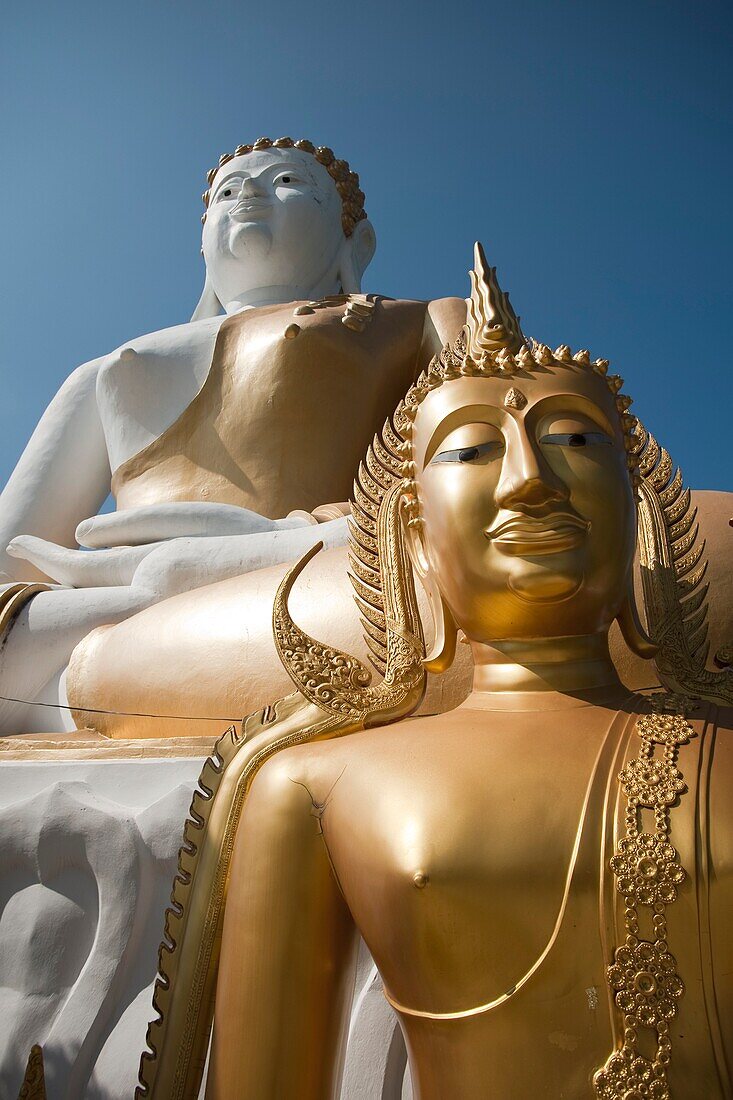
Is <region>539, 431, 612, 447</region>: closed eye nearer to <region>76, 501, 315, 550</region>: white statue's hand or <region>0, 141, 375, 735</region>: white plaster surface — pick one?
<region>0, 141, 375, 735</region>: white plaster surface

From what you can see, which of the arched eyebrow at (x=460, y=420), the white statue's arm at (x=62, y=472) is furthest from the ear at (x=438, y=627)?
the white statue's arm at (x=62, y=472)

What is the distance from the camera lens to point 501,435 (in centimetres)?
138

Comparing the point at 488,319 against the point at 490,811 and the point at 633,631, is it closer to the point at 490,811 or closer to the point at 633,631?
the point at 633,631

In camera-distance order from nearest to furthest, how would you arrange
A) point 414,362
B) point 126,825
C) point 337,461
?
point 126,825, point 337,461, point 414,362

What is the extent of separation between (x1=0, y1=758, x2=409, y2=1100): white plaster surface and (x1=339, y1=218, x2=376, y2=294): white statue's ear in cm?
346

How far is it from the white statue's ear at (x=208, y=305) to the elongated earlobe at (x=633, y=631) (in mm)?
3941

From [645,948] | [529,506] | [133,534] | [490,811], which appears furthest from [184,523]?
[645,948]

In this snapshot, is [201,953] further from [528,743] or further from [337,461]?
[337,461]

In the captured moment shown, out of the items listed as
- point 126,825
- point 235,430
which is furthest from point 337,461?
point 126,825

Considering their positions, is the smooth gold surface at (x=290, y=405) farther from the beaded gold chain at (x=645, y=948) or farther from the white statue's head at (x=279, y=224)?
the beaded gold chain at (x=645, y=948)

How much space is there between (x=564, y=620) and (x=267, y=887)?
54 centimetres

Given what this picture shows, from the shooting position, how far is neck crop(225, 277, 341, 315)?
15.6ft

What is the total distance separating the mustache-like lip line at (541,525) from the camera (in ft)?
4.31

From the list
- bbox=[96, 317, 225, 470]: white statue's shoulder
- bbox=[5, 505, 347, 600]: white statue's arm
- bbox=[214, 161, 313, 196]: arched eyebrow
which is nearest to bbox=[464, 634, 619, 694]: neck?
bbox=[5, 505, 347, 600]: white statue's arm
